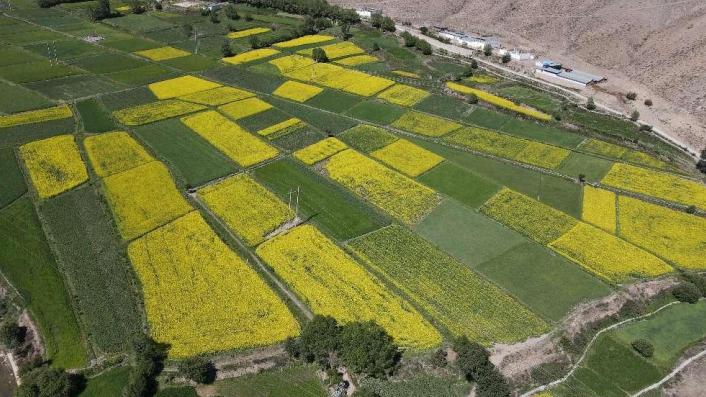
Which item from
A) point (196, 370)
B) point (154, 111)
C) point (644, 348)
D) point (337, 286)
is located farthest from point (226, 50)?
point (644, 348)

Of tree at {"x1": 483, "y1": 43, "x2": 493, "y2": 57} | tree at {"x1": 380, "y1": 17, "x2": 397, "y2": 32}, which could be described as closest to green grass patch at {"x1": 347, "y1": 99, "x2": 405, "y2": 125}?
tree at {"x1": 483, "y1": 43, "x2": 493, "y2": 57}

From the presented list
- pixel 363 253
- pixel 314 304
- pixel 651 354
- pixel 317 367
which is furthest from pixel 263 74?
pixel 651 354

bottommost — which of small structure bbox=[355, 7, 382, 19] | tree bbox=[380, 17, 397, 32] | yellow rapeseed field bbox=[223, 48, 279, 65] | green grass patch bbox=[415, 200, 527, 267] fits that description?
green grass patch bbox=[415, 200, 527, 267]

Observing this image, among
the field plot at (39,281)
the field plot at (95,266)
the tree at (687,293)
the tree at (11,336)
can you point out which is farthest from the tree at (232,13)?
the tree at (687,293)

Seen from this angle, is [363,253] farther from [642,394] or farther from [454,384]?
[642,394]

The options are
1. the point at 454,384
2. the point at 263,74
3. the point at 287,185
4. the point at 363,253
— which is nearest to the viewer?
the point at 454,384

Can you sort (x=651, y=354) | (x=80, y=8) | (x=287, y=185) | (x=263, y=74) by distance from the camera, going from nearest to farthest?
(x=651, y=354), (x=287, y=185), (x=263, y=74), (x=80, y=8)

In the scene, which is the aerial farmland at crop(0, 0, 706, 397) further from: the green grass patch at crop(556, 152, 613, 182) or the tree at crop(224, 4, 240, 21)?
the tree at crop(224, 4, 240, 21)
